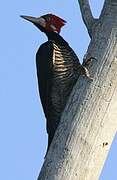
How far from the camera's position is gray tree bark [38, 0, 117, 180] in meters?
3.14

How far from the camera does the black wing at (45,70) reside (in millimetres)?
4930

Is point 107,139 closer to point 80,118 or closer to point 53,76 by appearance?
point 80,118

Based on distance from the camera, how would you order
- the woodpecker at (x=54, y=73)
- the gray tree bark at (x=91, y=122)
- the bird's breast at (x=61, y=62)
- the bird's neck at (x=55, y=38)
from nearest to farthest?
the gray tree bark at (x=91, y=122) < the woodpecker at (x=54, y=73) < the bird's breast at (x=61, y=62) < the bird's neck at (x=55, y=38)

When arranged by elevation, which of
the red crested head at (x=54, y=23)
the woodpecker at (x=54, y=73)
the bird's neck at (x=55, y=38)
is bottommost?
the woodpecker at (x=54, y=73)

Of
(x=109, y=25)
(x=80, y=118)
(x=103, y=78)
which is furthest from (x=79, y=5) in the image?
(x=80, y=118)

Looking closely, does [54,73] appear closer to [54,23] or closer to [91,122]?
[54,23]

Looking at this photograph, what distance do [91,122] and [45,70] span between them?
5.94 ft

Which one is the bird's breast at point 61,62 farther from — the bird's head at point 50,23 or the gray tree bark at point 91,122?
the gray tree bark at point 91,122

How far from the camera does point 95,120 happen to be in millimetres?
3211

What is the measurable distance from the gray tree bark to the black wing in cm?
146

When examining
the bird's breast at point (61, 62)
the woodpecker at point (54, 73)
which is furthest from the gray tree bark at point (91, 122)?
the bird's breast at point (61, 62)

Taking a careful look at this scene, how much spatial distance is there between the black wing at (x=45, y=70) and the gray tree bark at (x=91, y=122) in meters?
1.46

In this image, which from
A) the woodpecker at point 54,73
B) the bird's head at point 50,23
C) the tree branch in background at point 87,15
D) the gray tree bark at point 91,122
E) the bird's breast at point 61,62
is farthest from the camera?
the bird's head at point 50,23

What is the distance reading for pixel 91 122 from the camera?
3207 mm
